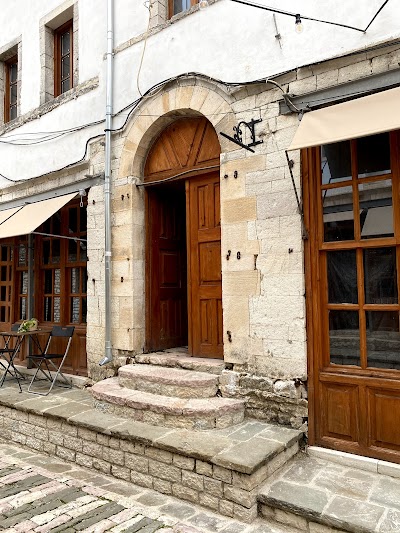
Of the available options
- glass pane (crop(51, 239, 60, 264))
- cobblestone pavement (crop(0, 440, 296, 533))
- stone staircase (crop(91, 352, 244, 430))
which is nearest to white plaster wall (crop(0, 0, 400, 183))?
glass pane (crop(51, 239, 60, 264))

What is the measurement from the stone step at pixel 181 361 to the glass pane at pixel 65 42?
5.13 meters

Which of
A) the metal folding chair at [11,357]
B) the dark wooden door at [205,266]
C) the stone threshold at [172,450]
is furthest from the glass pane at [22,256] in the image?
the dark wooden door at [205,266]

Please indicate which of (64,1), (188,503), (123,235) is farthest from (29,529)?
(64,1)

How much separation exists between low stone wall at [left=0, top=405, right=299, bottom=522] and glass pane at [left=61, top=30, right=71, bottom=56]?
5553mm

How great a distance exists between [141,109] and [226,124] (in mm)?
1357

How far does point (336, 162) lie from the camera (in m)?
3.73

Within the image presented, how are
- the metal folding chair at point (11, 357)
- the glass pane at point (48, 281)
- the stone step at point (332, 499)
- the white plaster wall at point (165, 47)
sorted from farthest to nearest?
the glass pane at point (48, 281) → the metal folding chair at point (11, 357) → the white plaster wall at point (165, 47) → the stone step at point (332, 499)

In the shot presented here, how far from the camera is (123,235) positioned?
17.1 ft

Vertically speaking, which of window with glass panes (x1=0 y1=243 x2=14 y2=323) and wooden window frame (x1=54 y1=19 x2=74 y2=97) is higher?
wooden window frame (x1=54 y1=19 x2=74 y2=97)

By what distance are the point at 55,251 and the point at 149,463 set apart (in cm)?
401

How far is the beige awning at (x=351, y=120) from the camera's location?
9.86 feet

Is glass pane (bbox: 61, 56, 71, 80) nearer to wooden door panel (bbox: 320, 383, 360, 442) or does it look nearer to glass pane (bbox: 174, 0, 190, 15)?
glass pane (bbox: 174, 0, 190, 15)

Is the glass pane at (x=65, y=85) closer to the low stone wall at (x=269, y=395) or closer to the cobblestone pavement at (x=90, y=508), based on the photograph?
the low stone wall at (x=269, y=395)

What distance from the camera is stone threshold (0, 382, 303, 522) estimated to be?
3057 millimetres
